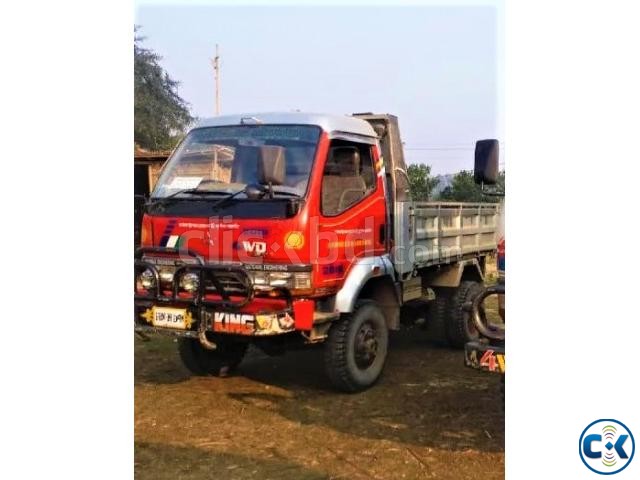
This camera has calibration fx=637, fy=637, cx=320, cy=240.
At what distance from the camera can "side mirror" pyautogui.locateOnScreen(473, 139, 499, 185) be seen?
3.14 meters

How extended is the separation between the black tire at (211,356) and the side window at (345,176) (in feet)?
4.80

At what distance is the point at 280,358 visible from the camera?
20.0 ft

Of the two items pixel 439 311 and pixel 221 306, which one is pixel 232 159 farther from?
pixel 439 311

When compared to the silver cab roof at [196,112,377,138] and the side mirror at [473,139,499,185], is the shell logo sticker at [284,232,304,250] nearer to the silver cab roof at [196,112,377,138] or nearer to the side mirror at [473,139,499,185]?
the silver cab roof at [196,112,377,138]

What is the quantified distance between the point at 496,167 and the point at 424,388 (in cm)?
235

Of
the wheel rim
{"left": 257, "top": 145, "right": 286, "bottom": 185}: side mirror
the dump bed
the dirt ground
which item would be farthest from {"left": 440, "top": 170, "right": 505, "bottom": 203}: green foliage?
{"left": 257, "top": 145, "right": 286, "bottom": 185}: side mirror

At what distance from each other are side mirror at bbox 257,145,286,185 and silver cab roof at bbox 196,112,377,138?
752 millimetres

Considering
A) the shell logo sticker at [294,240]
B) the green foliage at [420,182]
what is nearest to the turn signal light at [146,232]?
the shell logo sticker at [294,240]

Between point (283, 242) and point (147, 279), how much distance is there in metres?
1.01

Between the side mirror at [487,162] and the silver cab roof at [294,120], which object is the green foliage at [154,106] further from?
the side mirror at [487,162]

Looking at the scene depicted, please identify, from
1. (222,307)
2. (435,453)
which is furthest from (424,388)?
(222,307)
